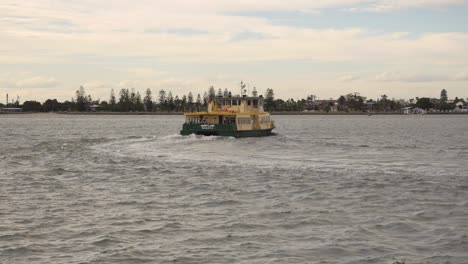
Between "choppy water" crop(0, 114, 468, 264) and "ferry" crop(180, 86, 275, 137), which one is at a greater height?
"ferry" crop(180, 86, 275, 137)

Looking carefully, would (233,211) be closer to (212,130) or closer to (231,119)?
(212,130)

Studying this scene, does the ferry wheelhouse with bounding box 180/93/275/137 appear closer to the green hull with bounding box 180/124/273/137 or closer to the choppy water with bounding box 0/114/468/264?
the green hull with bounding box 180/124/273/137

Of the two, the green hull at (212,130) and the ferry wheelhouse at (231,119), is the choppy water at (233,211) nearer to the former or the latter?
the green hull at (212,130)

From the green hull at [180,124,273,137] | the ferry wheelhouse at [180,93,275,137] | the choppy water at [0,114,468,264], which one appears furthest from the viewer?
the ferry wheelhouse at [180,93,275,137]

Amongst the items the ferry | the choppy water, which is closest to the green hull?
the ferry

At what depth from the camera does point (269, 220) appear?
83.9 feet

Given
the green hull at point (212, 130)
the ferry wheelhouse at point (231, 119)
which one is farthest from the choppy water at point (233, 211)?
the ferry wheelhouse at point (231, 119)

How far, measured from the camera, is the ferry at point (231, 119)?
73250 millimetres

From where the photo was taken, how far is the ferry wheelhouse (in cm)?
7325

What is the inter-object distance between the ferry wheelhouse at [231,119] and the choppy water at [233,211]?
75.8ft

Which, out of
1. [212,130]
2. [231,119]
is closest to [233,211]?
[212,130]

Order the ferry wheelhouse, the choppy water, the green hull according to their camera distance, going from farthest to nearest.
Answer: the ferry wheelhouse < the green hull < the choppy water

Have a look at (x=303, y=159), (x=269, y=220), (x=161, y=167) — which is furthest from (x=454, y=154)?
(x=269, y=220)

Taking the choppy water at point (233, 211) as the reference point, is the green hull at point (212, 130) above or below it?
above
